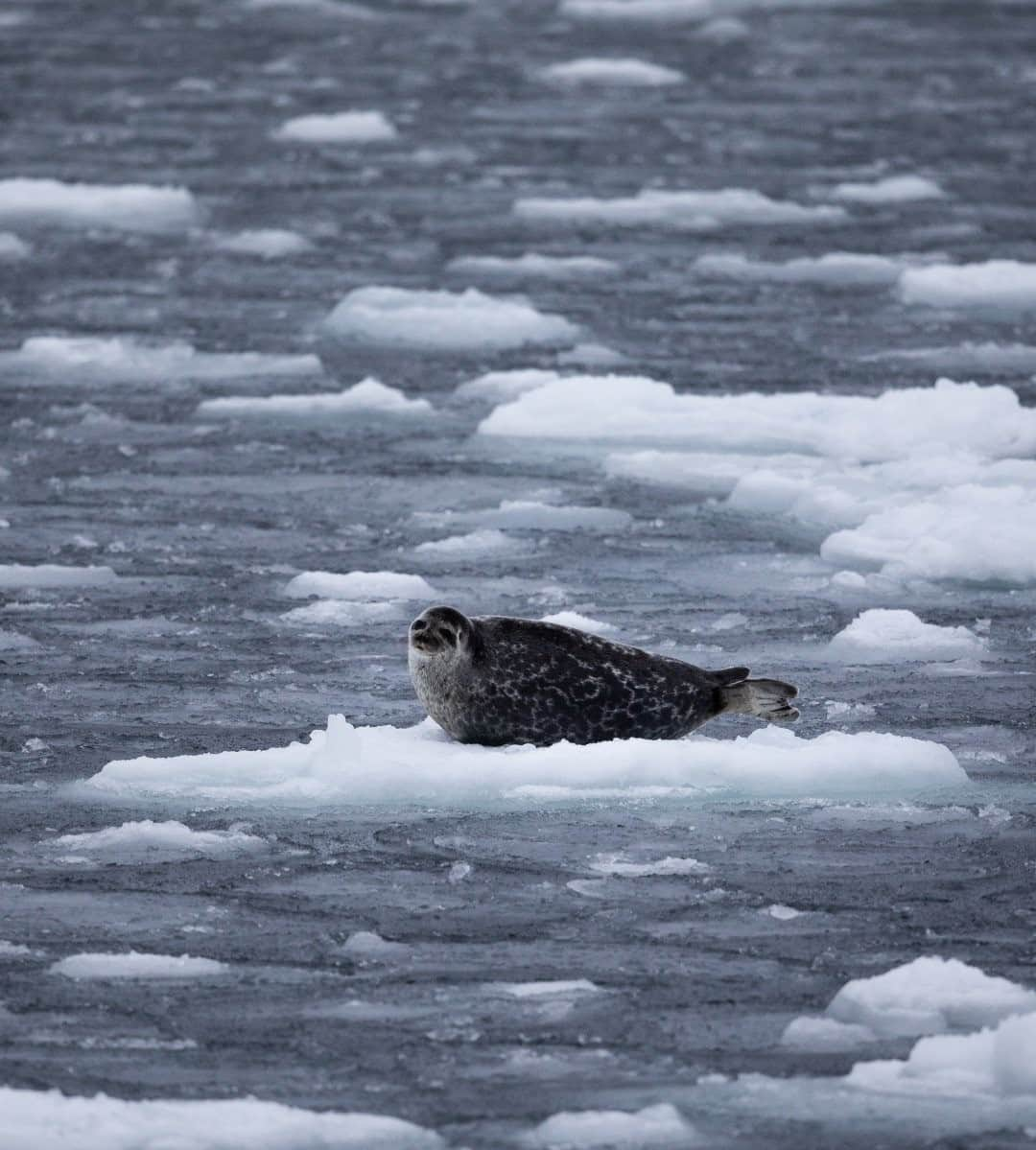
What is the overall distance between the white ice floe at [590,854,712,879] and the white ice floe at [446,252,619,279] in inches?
351

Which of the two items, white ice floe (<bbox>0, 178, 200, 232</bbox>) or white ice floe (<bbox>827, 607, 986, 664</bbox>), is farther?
white ice floe (<bbox>0, 178, 200, 232</bbox>)

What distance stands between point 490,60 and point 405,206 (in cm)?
602

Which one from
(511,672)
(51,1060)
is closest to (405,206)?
(511,672)

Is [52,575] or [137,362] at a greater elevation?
[137,362]

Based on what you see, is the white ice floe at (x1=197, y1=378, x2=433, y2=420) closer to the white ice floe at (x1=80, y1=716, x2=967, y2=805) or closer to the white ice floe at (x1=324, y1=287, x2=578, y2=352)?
the white ice floe at (x1=324, y1=287, x2=578, y2=352)

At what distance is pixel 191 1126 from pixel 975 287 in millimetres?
10141

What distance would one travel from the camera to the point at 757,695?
6871mm

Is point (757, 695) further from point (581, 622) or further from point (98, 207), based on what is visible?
point (98, 207)

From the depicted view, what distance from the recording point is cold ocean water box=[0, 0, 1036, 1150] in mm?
4898

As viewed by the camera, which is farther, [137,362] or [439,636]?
[137,362]

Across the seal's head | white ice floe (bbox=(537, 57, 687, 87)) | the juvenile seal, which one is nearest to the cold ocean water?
the juvenile seal

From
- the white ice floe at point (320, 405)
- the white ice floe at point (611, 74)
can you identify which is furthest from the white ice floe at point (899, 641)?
the white ice floe at point (611, 74)

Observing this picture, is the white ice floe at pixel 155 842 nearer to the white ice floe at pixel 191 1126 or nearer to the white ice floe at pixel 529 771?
the white ice floe at pixel 529 771

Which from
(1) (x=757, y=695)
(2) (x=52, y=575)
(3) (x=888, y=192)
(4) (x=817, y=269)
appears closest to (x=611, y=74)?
(3) (x=888, y=192)
